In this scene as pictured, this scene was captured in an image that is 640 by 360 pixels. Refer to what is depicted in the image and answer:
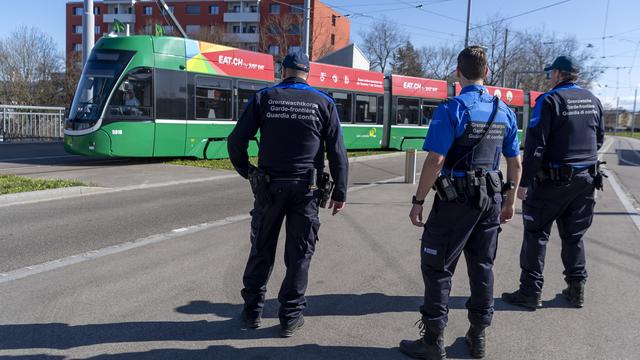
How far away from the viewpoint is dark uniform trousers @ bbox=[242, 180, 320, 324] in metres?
3.78

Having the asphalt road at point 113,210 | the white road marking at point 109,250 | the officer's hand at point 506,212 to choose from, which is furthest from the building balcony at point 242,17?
the officer's hand at point 506,212

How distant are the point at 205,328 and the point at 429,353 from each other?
5.26ft

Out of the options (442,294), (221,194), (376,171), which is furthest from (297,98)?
(376,171)

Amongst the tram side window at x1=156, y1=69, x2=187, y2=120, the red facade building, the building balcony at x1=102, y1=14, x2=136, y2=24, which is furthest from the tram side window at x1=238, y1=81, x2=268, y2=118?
the building balcony at x1=102, y1=14, x2=136, y2=24

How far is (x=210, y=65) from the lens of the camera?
15.2m

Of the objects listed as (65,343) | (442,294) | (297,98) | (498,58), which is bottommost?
(65,343)

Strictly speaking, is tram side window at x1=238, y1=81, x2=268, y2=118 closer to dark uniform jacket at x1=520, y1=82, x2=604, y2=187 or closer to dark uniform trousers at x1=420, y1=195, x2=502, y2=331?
dark uniform jacket at x1=520, y1=82, x2=604, y2=187

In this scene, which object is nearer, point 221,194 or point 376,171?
point 221,194

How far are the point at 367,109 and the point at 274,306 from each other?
57.6 feet

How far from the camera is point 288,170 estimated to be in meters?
3.78

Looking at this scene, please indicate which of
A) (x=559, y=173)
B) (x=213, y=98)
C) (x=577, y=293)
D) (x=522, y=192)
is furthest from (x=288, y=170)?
(x=213, y=98)

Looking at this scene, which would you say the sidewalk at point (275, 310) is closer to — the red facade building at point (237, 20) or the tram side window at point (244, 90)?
the tram side window at point (244, 90)

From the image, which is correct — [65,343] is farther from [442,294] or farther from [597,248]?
[597,248]

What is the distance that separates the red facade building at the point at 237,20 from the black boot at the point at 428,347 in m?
54.1
